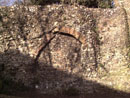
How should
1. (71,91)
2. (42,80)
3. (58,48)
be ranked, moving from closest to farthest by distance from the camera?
1. (71,91)
2. (42,80)
3. (58,48)

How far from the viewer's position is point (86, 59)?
24.2 ft

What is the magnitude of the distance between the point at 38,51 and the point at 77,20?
6.77ft

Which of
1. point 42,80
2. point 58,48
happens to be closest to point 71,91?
point 42,80

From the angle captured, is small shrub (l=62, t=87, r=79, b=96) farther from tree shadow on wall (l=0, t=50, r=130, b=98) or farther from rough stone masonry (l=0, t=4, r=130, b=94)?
rough stone masonry (l=0, t=4, r=130, b=94)

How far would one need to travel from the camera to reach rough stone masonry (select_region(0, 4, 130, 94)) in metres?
7.00

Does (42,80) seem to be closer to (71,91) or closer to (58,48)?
(71,91)

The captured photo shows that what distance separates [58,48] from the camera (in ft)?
23.9

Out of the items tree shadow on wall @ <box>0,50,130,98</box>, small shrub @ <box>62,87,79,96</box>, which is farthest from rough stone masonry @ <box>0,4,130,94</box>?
small shrub @ <box>62,87,79,96</box>

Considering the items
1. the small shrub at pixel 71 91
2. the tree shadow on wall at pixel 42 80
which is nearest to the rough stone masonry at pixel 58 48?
the tree shadow on wall at pixel 42 80

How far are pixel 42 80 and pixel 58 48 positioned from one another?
1393 millimetres

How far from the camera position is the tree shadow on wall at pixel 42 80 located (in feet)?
22.1

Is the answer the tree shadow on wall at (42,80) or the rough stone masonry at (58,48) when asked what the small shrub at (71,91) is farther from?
the rough stone masonry at (58,48)

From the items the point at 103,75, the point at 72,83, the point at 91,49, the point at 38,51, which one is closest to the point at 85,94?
the point at 72,83

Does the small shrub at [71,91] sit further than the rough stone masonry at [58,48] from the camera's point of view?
No
